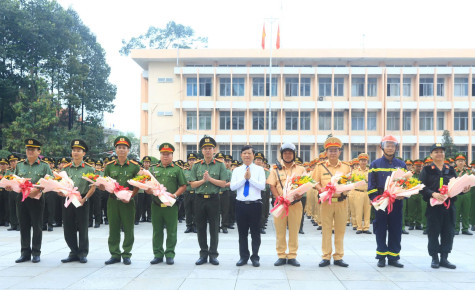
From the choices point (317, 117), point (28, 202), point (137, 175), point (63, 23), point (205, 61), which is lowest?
point (28, 202)

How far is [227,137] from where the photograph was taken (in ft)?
124

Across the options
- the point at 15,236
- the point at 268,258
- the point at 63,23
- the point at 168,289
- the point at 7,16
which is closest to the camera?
the point at 168,289

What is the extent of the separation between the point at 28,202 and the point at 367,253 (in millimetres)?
6100

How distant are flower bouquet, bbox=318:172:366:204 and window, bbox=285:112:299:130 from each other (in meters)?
31.4

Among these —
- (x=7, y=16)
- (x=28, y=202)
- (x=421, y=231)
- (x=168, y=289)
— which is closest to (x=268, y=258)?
(x=168, y=289)

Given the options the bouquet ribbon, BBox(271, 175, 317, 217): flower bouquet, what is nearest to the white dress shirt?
BBox(271, 175, 317, 217): flower bouquet

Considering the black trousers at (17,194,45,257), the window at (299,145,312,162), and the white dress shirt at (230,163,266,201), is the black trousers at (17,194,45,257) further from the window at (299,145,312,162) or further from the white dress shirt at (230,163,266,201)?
the window at (299,145,312,162)

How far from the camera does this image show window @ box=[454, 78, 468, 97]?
123 ft

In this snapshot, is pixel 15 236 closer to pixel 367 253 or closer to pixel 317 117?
pixel 367 253

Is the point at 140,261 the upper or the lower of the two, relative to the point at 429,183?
lower

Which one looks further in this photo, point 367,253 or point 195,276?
point 367,253

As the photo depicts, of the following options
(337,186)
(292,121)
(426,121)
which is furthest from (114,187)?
(426,121)

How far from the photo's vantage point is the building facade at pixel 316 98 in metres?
37.0

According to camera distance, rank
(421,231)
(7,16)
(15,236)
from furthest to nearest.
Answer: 1. (7,16)
2. (421,231)
3. (15,236)
